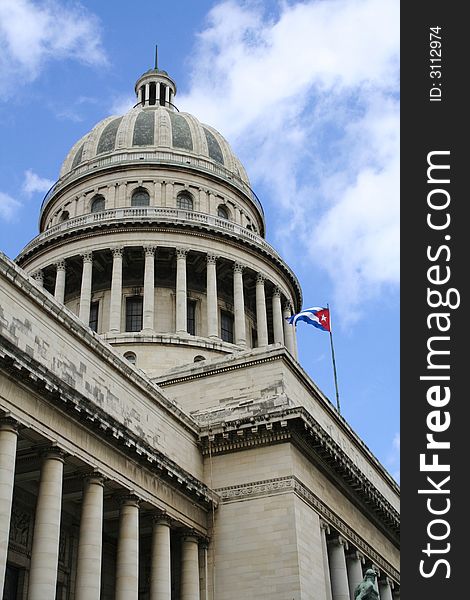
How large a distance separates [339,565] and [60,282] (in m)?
25.2

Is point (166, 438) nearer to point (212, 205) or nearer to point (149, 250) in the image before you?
point (149, 250)

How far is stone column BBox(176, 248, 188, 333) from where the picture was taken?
49.0 meters

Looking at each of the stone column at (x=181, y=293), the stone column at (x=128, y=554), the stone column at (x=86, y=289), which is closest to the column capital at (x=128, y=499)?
the stone column at (x=128, y=554)

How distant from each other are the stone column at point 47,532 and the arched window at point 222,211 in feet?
116

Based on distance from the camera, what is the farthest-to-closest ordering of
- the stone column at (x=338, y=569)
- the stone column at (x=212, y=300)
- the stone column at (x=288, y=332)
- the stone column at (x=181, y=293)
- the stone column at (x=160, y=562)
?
the stone column at (x=288, y=332) < the stone column at (x=212, y=300) < the stone column at (x=181, y=293) < the stone column at (x=338, y=569) < the stone column at (x=160, y=562)

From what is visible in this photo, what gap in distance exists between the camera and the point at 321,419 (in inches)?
1507

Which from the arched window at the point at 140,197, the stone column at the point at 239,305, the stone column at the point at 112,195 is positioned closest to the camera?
the stone column at the point at 239,305

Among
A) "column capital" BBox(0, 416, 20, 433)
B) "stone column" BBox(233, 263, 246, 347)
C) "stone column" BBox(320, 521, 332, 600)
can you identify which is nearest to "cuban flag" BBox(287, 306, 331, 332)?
"stone column" BBox(233, 263, 246, 347)

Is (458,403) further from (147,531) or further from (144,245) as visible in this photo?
(144,245)

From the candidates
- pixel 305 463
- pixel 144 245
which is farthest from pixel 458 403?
pixel 144 245

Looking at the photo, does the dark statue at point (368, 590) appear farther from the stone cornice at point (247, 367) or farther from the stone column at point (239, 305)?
the stone column at point (239, 305)

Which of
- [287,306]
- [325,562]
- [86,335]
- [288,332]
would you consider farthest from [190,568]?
[287,306]

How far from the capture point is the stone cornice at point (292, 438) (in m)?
32.1

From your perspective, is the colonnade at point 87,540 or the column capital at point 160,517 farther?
the column capital at point 160,517
